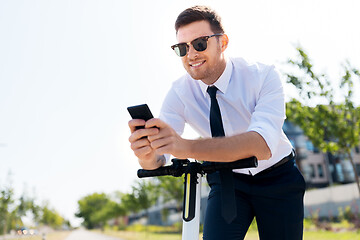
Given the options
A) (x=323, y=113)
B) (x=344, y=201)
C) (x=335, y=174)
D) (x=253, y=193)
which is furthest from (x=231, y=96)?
(x=335, y=174)

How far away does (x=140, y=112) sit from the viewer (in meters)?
1.42

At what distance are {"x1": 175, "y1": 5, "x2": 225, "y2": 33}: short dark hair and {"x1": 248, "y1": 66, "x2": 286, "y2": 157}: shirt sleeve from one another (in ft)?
1.35

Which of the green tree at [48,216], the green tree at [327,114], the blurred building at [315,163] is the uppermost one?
the green tree at [327,114]

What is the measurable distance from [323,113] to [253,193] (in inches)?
409

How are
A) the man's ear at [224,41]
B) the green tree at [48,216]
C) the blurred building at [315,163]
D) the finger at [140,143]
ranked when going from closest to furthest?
the finger at [140,143] → the man's ear at [224,41] → the blurred building at [315,163] → the green tree at [48,216]

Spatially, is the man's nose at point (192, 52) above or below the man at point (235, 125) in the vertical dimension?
above

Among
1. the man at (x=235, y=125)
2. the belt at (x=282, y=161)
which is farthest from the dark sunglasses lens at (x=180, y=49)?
the belt at (x=282, y=161)

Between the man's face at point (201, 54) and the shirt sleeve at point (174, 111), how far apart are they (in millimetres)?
414

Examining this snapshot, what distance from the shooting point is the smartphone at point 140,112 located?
1386 millimetres

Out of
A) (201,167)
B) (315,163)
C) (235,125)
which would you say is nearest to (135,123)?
(201,167)

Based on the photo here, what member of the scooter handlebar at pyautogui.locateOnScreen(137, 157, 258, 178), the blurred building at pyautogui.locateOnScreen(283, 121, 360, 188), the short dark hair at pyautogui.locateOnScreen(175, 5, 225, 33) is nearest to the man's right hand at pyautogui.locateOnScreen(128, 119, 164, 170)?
the scooter handlebar at pyautogui.locateOnScreen(137, 157, 258, 178)

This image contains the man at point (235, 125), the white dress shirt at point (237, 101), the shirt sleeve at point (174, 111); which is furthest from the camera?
the shirt sleeve at point (174, 111)

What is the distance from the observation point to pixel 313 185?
4628cm

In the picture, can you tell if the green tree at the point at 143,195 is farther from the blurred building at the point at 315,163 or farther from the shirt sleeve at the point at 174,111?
the shirt sleeve at the point at 174,111
